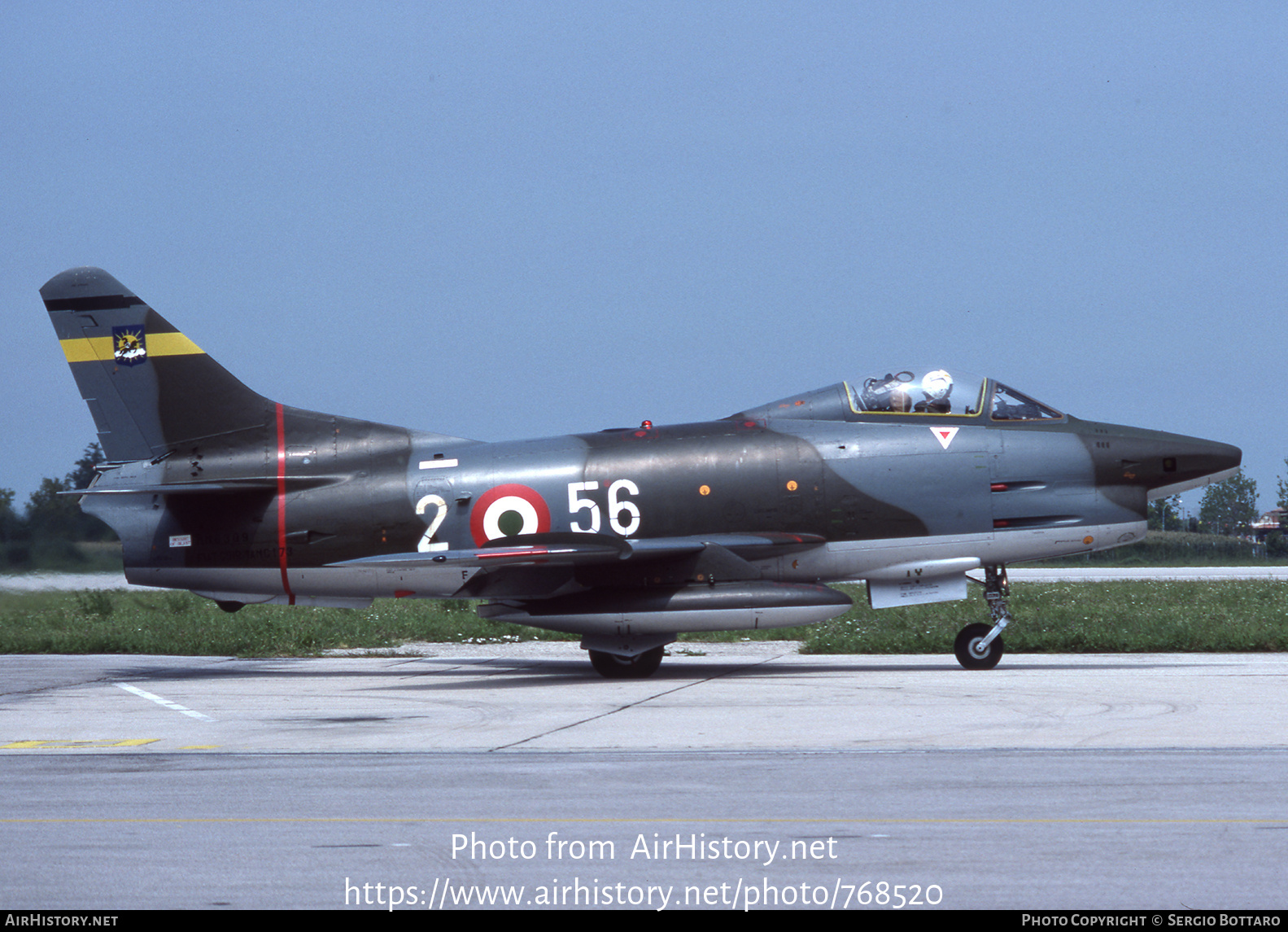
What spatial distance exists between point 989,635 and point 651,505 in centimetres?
455

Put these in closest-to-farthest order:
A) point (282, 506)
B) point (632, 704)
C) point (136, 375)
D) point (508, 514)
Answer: point (632, 704) < point (508, 514) < point (282, 506) < point (136, 375)

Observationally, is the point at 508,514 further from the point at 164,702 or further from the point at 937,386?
the point at 937,386

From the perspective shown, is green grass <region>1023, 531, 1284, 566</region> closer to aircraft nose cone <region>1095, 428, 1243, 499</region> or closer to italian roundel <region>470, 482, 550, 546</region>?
aircraft nose cone <region>1095, 428, 1243, 499</region>

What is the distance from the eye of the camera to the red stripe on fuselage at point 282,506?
16703 millimetres

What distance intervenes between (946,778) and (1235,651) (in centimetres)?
1174

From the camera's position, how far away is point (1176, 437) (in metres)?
15.7

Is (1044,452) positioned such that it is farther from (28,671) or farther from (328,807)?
(28,671)

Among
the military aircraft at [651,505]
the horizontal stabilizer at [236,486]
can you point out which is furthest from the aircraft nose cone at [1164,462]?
the horizontal stabilizer at [236,486]

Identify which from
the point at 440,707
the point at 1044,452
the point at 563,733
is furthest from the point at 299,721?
the point at 1044,452

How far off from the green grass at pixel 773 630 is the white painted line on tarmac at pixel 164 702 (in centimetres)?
391

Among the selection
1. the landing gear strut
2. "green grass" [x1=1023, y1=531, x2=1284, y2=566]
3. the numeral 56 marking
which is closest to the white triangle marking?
the landing gear strut

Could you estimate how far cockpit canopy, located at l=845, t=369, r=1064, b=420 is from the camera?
627 inches

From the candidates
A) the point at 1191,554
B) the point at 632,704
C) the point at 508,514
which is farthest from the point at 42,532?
the point at 1191,554

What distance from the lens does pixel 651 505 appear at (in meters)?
15.9
